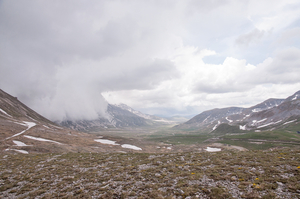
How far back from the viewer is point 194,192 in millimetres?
12242

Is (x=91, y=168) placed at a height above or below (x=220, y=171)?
below

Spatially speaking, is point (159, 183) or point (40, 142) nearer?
point (159, 183)

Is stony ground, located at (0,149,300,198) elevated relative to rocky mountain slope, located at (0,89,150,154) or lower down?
elevated

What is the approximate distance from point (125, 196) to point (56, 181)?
10893 millimetres

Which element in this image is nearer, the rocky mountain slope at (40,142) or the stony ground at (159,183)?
the stony ground at (159,183)

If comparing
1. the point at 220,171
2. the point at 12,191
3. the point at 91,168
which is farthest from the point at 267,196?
the point at 12,191

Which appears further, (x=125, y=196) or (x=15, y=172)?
(x=15, y=172)

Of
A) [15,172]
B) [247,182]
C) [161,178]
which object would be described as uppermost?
[247,182]

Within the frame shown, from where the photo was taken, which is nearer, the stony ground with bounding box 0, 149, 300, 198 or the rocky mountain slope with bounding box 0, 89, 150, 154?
the stony ground with bounding box 0, 149, 300, 198

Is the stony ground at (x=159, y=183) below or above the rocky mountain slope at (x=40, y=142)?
above

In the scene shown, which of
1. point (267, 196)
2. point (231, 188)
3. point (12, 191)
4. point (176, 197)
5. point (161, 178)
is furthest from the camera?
point (161, 178)

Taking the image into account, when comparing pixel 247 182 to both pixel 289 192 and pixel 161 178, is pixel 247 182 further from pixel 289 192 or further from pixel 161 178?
pixel 161 178

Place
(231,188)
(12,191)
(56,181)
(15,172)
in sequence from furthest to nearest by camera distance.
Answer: (15,172)
(56,181)
(12,191)
(231,188)

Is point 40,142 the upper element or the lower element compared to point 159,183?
lower
